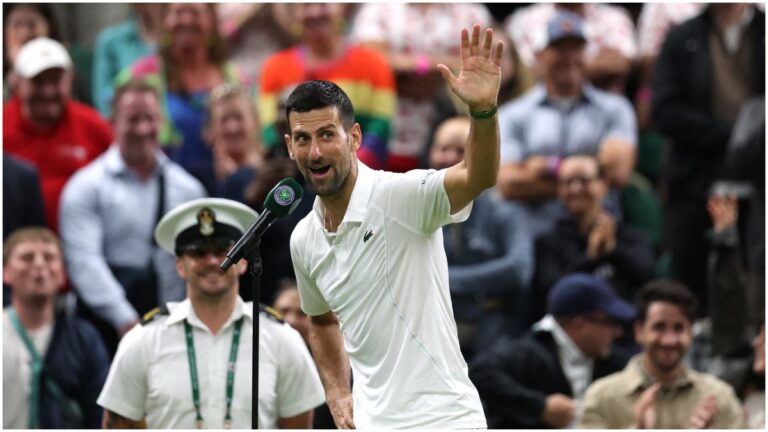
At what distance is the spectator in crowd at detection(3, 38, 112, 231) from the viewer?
470 inches

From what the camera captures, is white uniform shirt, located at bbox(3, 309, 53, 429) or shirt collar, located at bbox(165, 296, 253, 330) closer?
shirt collar, located at bbox(165, 296, 253, 330)

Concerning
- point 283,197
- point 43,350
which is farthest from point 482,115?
point 43,350

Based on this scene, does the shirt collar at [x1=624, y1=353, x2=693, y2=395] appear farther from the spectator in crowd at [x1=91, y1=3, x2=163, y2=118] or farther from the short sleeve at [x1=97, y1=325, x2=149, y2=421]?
the spectator in crowd at [x1=91, y1=3, x2=163, y2=118]

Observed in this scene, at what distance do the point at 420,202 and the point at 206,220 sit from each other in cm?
205

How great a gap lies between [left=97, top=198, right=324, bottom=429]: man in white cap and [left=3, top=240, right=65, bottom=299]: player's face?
1.95 m

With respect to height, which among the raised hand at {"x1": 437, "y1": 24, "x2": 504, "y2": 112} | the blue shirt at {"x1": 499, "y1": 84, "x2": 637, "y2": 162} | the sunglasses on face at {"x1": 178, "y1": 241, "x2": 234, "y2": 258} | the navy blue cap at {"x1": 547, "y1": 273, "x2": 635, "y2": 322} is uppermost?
the raised hand at {"x1": 437, "y1": 24, "x2": 504, "y2": 112}

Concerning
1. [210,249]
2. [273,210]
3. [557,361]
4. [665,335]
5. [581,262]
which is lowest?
[557,361]

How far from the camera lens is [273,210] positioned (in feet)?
22.8

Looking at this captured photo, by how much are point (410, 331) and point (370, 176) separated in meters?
0.61

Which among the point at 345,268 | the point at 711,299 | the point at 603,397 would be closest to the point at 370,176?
the point at 345,268

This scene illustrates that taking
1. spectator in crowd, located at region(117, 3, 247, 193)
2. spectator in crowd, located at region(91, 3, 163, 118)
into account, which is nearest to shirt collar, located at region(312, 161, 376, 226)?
spectator in crowd, located at region(117, 3, 247, 193)

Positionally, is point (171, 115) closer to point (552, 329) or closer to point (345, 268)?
point (552, 329)

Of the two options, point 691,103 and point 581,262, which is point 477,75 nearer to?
point 581,262

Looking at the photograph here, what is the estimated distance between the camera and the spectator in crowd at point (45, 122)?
39.2 feet
